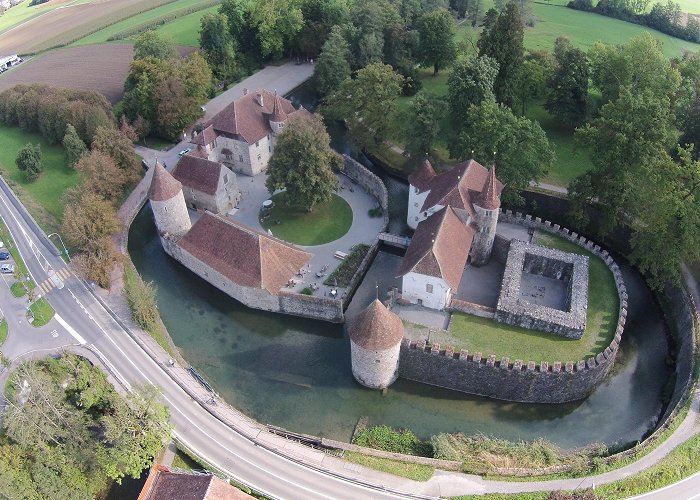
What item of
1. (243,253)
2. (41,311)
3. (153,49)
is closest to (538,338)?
(243,253)

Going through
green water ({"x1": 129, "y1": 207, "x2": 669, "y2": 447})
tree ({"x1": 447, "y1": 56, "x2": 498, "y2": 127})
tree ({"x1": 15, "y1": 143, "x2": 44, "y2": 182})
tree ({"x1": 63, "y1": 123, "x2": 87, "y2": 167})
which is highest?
tree ({"x1": 447, "y1": 56, "x2": 498, "y2": 127})

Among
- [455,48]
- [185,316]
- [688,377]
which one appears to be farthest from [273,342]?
[455,48]

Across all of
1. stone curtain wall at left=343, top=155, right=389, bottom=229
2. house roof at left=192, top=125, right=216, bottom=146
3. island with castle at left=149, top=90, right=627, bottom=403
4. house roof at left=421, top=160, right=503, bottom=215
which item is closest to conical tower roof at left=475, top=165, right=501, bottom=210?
island with castle at left=149, top=90, right=627, bottom=403

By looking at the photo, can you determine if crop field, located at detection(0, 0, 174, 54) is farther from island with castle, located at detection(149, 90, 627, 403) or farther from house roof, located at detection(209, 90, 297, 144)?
island with castle, located at detection(149, 90, 627, 403)

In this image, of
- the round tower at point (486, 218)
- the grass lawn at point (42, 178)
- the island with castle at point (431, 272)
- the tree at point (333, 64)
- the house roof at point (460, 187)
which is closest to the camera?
the island with castle at point (431, 272)

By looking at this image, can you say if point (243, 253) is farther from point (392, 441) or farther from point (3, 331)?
point (3, 331)

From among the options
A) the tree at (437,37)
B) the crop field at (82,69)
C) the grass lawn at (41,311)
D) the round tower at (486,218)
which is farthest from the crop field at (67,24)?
the round tower at (486,218)

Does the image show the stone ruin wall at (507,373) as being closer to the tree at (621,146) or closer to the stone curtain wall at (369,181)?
the tree at (621,146)
